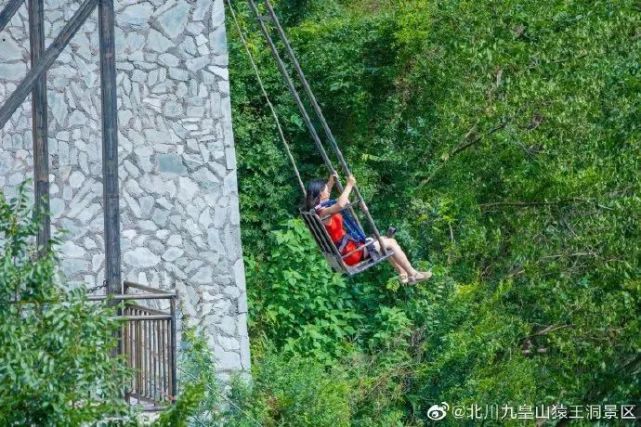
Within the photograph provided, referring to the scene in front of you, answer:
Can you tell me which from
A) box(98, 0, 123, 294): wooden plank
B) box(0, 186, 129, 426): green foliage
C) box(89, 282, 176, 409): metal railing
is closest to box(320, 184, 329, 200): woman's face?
box(89, 282, 176, 409): metal railing

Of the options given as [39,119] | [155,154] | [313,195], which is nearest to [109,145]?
[39,119]

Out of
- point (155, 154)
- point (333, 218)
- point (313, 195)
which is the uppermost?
point (155, 154)

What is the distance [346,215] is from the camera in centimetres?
1547

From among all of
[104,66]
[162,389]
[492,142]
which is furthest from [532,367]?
[104,66]

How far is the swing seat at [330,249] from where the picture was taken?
1444 cm

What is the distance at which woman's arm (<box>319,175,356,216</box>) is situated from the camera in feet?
47.1

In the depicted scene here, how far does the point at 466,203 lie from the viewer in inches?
720

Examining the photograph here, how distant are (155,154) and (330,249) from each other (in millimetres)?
2104

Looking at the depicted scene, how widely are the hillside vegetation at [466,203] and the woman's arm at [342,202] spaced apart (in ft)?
7.41

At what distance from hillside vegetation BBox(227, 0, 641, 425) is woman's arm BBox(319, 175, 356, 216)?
2.26m

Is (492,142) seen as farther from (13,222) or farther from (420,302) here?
(13,222)

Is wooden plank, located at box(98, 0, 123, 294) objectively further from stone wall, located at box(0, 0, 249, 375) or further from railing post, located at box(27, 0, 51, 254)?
stone wall, located at box(0, 0, 249, 375)

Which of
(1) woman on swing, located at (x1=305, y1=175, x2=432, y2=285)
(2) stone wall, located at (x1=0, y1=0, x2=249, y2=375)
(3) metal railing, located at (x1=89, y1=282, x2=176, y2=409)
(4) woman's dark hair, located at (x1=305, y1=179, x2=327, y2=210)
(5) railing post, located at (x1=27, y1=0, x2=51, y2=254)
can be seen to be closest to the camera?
(5) railing post, located at (x1=27, y1=0, x2=51, y2=254)

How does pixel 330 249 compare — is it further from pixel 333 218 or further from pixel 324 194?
pixel 324 194
